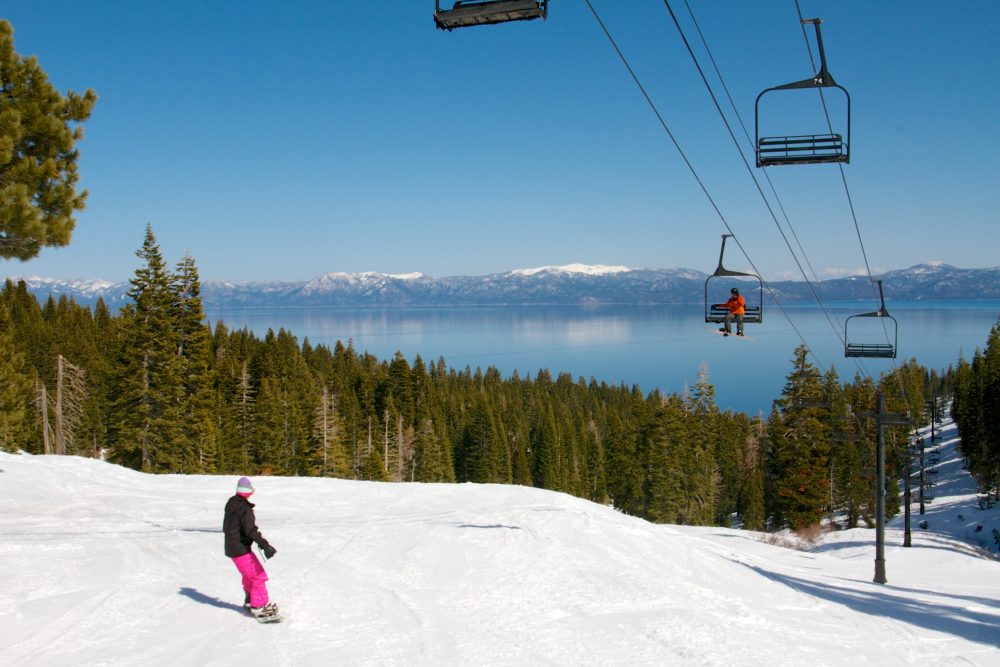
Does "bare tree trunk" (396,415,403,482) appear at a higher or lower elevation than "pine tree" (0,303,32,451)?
lower

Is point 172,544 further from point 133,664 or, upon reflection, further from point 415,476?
point 415,476

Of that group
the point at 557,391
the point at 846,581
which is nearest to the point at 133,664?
the point at 846,581

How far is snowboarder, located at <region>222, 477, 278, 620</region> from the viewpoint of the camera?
8422 millimetres

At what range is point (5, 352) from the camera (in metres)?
28.0

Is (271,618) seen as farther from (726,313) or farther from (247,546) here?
(726,313)

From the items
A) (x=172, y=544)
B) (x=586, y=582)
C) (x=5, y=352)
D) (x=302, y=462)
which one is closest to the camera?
(x=586, y=582)

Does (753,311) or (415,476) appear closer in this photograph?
(753,311)

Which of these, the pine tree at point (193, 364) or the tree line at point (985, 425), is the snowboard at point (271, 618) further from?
the tree line at point (985, 425)

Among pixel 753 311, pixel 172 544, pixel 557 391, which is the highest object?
pixel 753 311

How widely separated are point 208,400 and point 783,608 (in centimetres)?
3035

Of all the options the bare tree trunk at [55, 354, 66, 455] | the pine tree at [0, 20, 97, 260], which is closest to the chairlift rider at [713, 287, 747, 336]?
the pine tree at [0, 20, 97, 260]

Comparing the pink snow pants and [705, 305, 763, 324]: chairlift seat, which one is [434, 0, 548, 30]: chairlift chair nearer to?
the pink snow pants

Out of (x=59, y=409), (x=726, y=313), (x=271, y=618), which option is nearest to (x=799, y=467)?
(x=726, y=313)

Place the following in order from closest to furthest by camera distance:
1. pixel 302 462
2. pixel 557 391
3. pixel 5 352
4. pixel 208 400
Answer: pixel 5 352, pixel 208 400, pixel 302 462, pixel 557 391
